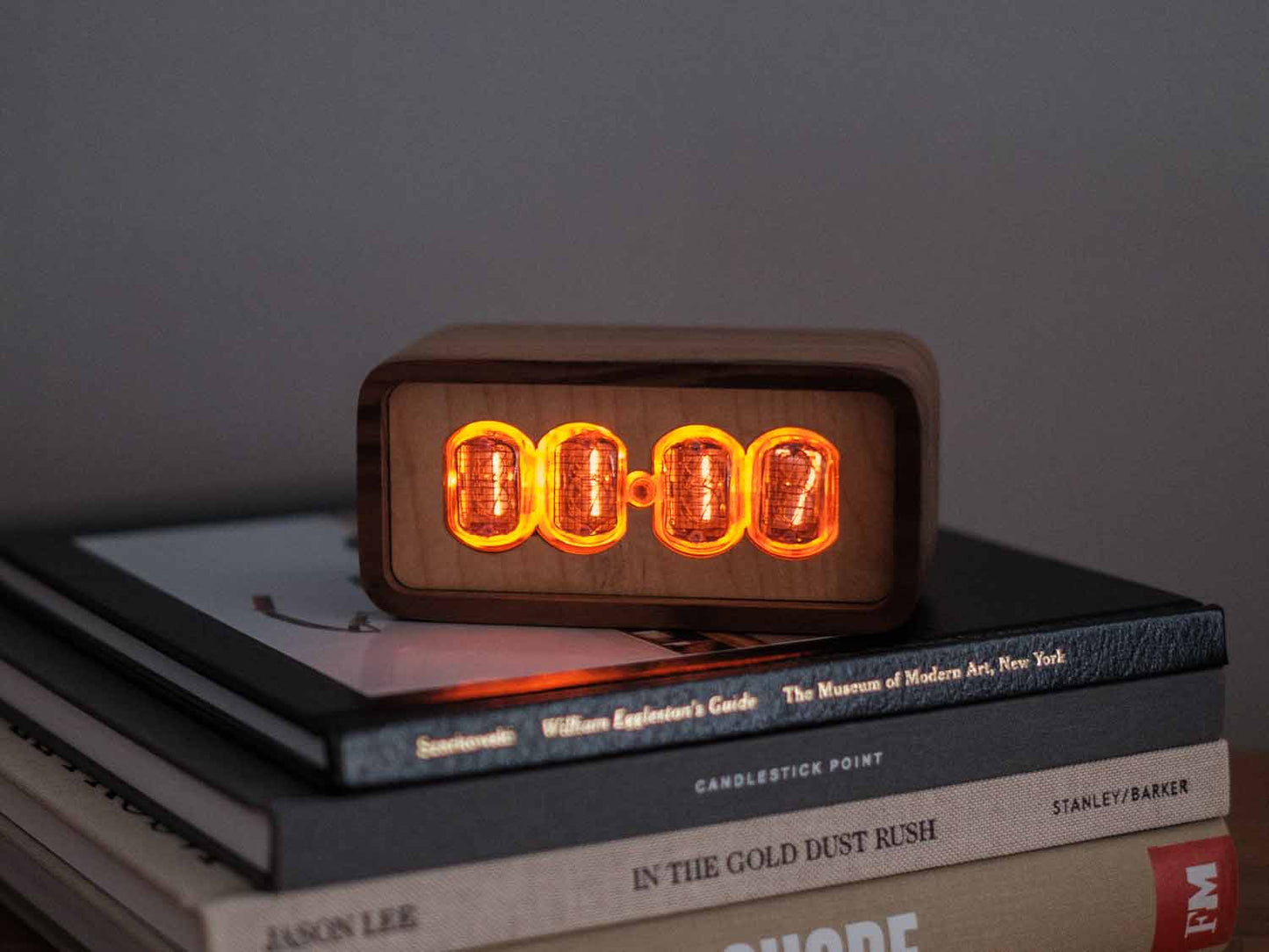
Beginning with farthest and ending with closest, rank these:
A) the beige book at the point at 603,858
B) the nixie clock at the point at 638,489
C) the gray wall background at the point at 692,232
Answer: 1. the gray wall background at the point at 692,232
2. the nixie clock at the point at 638,489
3. the beige book at the point at 603,858

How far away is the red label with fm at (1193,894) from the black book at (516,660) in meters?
0.09

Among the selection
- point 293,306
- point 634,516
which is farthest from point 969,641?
point 293,306

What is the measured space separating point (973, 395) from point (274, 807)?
0.71 metres

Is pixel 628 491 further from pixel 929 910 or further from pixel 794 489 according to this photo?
pixel 929 910

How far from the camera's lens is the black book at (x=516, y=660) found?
692 millimetres

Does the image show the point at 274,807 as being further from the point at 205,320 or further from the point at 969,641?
the point at 205,320

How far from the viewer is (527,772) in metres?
0.70

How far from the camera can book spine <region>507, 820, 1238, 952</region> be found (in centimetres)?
74

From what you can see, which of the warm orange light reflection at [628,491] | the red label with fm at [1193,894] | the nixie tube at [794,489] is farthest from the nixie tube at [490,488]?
the red label with fm at [1193,894]

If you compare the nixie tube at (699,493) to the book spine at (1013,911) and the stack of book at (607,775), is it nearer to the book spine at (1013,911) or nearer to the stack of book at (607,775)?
the stack of book at (607,775)

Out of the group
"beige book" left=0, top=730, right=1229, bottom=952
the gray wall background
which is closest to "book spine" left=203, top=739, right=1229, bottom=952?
"beige book" left=0, top=730, right=1229, bottom=952

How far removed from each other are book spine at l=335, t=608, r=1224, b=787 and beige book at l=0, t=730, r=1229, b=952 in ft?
0.13

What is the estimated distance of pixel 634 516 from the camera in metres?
0.83

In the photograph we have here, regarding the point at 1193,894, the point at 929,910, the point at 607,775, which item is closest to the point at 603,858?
the point at 607,775
